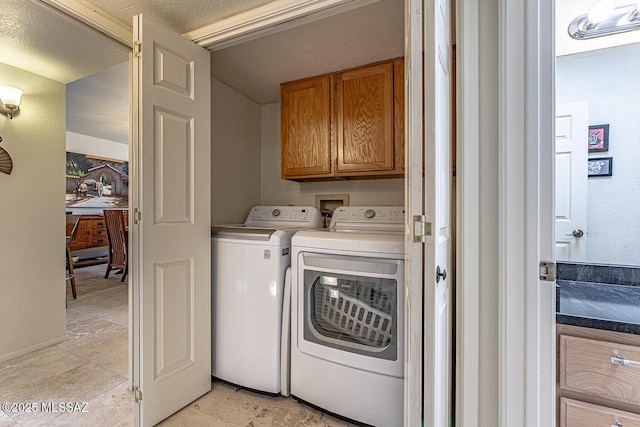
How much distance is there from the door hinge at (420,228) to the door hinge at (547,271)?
18.8 inches

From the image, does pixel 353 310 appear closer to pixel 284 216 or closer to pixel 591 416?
pixel 591 416

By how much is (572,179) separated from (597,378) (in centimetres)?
80

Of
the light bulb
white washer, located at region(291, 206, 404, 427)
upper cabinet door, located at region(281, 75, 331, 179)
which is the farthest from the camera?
upper cabinet door, located at region(281, 75, 331, 179)

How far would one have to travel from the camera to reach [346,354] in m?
1.47

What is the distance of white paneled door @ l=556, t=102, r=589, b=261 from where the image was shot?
1228mm

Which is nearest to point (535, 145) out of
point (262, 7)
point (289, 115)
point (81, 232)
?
point (262, 7)

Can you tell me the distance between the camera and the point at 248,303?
5.73 ft

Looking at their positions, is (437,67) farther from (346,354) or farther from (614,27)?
(346,354)

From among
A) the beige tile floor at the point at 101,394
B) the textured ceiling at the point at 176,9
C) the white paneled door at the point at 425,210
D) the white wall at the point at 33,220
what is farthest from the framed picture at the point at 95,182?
the white paneled door at the point at 425,210

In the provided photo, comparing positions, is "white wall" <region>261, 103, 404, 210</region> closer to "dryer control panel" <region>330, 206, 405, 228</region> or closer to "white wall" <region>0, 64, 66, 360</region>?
"dryer control panel" <region>330, 206, 405, 228</region>

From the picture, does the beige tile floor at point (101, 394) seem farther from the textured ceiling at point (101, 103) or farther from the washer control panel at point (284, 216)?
the textured ceiling at point (101, 103)

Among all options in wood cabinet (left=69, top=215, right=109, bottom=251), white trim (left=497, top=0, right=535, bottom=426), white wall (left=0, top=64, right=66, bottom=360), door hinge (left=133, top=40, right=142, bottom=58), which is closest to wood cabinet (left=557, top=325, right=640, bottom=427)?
white trim (left=497, top=0, right=535, bottom=426)

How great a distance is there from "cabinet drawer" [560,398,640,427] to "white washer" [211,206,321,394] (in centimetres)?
127

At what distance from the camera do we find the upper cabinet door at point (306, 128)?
2.18 m
